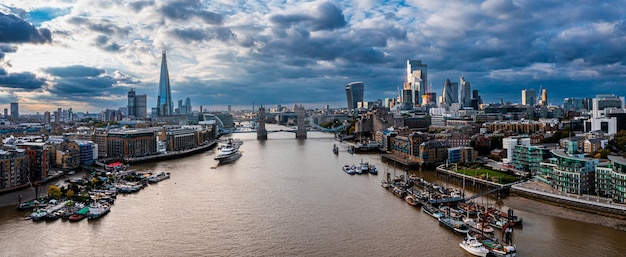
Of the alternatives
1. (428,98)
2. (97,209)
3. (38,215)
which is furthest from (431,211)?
(428,98)

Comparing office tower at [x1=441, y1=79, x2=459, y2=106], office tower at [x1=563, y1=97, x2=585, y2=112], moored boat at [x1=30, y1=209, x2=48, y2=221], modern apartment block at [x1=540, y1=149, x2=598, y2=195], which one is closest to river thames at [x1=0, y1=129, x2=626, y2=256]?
moored boat at [x1=30, y1=209, x2=48, y2=221]

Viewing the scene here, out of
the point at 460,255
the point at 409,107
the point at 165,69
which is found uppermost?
the point at 165,69

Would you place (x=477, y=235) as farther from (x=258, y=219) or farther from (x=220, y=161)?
(x=220, y=161)

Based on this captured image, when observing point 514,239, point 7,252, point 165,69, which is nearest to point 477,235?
point 514,239

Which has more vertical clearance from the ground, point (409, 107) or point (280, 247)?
point (409, 107)

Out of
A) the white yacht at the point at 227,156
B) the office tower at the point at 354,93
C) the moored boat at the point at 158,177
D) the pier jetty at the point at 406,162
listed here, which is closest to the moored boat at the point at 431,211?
the pier jetty at the point at 406,162

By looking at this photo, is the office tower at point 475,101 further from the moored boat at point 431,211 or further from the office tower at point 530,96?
the moored boat at point 431,211

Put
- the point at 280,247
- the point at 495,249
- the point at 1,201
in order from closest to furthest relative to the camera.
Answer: the point at 495,249
the point at 280,247
the point at 1,201

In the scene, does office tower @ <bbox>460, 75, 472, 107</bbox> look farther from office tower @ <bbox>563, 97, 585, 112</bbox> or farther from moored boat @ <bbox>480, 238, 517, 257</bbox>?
moored boat @ <bbox>480, 238, 517, 257</bbox>
